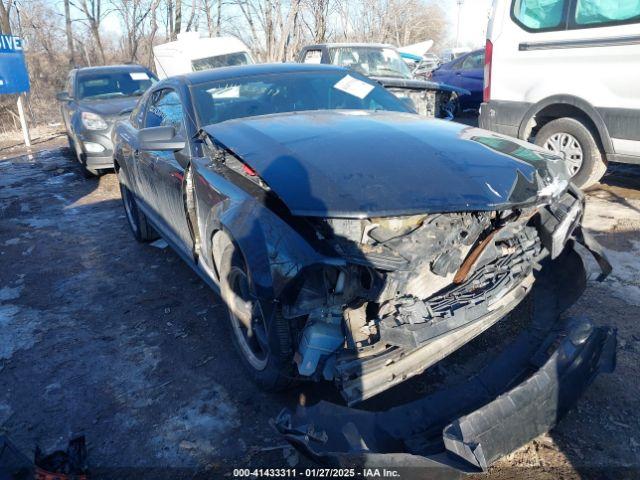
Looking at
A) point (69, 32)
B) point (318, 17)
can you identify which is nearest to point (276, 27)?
point (318, 17)

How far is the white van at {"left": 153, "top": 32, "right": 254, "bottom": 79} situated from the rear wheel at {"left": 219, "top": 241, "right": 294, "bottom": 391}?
8.79 m

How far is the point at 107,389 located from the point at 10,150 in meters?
10.6

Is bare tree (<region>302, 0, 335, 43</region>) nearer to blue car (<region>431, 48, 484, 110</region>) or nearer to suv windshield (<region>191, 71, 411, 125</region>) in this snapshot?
blue car (<region>431, 48, 484, 110</region>)

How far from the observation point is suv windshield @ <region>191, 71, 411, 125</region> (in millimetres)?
3434

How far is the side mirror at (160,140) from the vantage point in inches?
128

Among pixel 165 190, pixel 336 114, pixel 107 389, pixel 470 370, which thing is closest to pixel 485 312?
pixel 470 370

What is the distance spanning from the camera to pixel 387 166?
91.3 inches

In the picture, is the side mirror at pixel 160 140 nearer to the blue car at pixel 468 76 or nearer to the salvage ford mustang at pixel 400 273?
the salvage ford mustang at pixel 400 273

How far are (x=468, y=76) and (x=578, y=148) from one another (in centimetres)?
735

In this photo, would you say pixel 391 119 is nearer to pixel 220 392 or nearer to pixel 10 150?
pixel 220 392

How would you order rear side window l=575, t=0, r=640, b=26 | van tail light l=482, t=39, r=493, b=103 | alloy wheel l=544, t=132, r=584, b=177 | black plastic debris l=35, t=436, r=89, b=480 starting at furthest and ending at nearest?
van tail light l=482, t=39, r=493, b=103 < alloy wheel l=544, t=132, r=584, b=177 < rear side window l=575, t=0, r=640, b=26 < black plastic debris l=35, t=436, r=89, b=480

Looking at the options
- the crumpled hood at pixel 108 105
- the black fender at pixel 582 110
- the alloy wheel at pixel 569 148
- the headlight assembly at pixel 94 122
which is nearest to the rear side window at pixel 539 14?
the black fender at pixel 582 110

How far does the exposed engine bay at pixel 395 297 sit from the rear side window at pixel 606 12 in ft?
11.6

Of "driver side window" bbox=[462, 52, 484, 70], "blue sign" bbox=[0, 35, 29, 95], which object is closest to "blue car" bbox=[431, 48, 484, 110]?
"driver side window" bbox=[462, 52, 484, 70]
